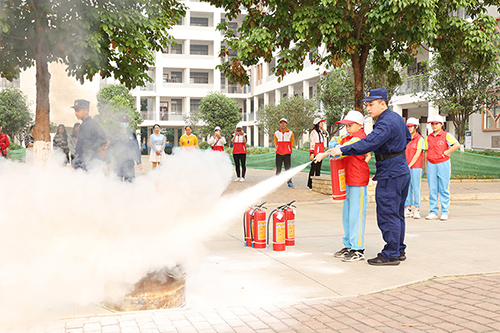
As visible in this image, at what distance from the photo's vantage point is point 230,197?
18.0 feet

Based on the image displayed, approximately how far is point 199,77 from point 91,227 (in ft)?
190

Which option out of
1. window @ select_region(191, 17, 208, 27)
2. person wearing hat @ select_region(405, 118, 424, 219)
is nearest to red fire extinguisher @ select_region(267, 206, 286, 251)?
person wearing hat @ select_region(405, 118, 424, 219)

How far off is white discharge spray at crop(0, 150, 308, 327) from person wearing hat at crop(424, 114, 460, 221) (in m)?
6.06

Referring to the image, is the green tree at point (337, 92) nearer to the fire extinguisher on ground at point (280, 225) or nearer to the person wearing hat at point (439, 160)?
the person wearing hat at point (439, 160)

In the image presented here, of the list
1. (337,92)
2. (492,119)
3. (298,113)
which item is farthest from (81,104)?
(298,113)

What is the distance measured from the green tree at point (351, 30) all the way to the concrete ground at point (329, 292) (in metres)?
5.29

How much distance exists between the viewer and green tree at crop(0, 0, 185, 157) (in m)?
7.57

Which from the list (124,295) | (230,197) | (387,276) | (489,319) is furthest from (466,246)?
(124,295)

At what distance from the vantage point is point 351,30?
11.5 meters

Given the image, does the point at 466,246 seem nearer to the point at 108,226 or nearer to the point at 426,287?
the point at 426,287

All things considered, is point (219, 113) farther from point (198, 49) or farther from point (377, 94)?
point (377, 94)

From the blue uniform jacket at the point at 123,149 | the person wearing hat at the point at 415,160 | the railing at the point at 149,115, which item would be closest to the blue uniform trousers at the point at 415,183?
the person wearing hat at the point at 415,160

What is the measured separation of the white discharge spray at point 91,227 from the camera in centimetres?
412

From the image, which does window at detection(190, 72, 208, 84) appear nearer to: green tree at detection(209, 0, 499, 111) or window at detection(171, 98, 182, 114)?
window at detection(171, 98, 182, 114)
